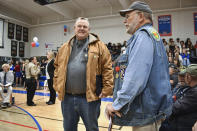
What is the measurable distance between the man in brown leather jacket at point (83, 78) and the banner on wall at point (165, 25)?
33.3ft

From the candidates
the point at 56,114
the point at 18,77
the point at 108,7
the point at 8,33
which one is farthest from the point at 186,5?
the point at 8,33

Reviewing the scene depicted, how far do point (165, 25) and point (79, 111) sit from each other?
35.3 ft

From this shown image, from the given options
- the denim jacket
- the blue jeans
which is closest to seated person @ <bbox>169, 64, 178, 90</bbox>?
the blue jeans

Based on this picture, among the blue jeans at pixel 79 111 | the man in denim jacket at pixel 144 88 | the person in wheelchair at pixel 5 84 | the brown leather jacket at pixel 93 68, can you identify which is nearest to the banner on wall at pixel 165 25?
the person in wheelchair at pixel 5 84

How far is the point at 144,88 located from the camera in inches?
40.6

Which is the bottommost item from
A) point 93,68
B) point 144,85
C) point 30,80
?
point 30,80

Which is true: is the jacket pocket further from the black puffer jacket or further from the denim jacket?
the black puffer jacket

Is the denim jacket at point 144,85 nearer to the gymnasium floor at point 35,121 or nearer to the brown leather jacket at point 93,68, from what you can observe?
the brown leather jacket at point 93,68

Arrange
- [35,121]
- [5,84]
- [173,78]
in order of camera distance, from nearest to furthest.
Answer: [35,121]
[173,78]
[5,84]

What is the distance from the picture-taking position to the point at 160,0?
1072 cm

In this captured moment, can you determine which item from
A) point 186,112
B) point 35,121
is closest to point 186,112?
point 186,112

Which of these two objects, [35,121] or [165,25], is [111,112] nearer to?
[35,121]

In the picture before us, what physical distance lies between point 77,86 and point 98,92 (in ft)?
0.85

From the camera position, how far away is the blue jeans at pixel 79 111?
5.44 ft
